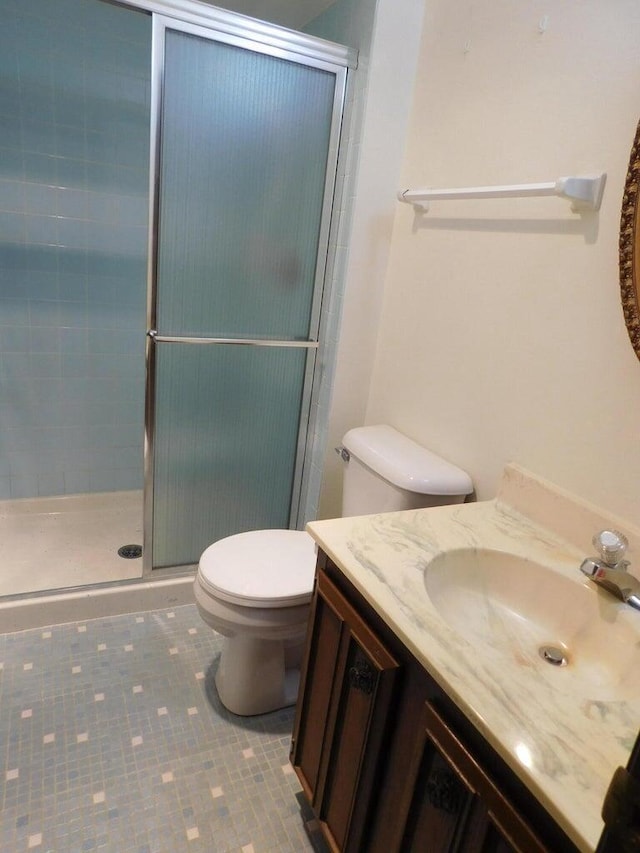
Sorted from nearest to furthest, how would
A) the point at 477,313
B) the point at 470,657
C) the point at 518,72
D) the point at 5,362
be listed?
the point at 470,657
the point at 518,72
the point at 477,313
the point at 5,362

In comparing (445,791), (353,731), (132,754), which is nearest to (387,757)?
(353,731)

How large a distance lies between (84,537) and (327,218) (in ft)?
5.74

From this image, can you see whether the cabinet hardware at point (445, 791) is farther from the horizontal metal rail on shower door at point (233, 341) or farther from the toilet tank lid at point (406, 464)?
the horizontal metal rail on shower door at point (233, 341)

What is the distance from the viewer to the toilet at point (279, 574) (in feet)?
5.08

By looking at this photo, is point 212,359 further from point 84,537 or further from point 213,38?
point 84,537

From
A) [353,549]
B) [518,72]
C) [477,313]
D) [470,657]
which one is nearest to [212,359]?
[477,313]

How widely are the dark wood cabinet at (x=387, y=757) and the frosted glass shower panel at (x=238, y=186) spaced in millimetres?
1044

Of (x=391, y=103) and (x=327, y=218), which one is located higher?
(x=391, y=103)

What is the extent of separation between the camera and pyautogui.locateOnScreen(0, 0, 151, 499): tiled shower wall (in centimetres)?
223

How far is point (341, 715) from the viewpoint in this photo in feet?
3.76

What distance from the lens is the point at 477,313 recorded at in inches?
60.1

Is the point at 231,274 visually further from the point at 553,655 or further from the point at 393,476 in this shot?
the point at 553,655

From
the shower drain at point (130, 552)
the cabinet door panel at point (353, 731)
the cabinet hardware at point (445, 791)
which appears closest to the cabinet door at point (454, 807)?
the cabinet hardware at point (445, 791)

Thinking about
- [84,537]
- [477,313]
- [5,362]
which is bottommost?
[84,537]
